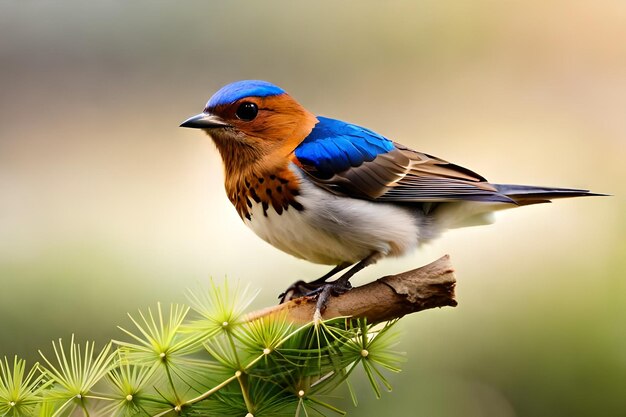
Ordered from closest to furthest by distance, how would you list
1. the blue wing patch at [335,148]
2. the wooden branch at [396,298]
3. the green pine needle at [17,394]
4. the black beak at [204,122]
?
the green pine needle at [17,394]
the wooden branch at [396,298]
the black beak at [204,122]
the blue wing patch at [335,148]

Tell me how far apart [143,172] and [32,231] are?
1.38 feet

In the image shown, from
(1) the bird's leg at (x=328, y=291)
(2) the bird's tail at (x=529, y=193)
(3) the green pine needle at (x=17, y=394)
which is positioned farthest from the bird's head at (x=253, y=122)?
(3) the green pine needle at (x=17, y=394)

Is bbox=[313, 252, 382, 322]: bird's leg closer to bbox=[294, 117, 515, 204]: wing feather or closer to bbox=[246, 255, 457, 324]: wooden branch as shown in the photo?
bbox=[246, 255, 457, 324]: wooden branch

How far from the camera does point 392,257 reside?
1.44 m

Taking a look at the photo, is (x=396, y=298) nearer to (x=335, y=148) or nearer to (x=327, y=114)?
(x=335, y=148)

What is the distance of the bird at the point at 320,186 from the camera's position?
1.34 m

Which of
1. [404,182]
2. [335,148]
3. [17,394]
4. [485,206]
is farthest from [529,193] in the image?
[17,394]

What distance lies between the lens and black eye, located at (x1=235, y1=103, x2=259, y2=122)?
1.34 metres

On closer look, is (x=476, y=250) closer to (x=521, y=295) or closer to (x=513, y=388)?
(x=521, y=295)

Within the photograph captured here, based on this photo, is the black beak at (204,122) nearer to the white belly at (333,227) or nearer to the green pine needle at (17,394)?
the white belly at (333,227)

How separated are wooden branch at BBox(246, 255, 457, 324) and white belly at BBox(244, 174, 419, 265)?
A: 186mm

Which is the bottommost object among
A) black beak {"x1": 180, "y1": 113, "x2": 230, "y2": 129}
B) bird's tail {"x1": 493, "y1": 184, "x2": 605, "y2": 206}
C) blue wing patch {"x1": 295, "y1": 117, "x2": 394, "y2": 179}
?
bird's tail {"x1": 493, "y1": 184, "x2": 605, "y2": 206}

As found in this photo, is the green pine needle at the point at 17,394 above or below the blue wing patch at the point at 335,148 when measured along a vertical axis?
below

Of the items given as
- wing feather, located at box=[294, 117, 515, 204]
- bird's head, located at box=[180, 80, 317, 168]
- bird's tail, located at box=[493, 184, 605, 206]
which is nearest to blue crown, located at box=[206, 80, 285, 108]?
bird's head, located at box=[180, 80, 317, 168]
